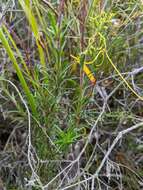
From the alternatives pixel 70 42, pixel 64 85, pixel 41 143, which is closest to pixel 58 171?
pixel 41 143

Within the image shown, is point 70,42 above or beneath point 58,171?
above

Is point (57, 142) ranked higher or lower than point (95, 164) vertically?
higher

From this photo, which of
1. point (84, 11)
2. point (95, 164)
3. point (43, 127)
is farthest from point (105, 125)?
point (84, 11)

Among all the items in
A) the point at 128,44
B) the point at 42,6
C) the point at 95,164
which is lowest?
the point at 95,164

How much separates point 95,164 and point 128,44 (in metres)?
0.33

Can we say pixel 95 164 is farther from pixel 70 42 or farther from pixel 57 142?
pixel 70 42

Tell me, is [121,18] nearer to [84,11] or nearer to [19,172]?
[84,11]

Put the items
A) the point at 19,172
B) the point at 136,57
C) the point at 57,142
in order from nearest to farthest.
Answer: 1. the point at 57,142
2. the point at 19,172
3. the point at 136,57

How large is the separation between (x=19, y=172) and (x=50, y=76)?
27 cm

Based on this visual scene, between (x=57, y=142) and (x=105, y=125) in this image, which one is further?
(x=105, y=125)

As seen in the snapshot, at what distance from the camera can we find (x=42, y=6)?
1.06m

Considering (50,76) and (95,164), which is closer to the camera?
(50,76)

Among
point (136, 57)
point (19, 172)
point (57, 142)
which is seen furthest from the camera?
point (136, 57)

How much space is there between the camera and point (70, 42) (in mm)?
1085
